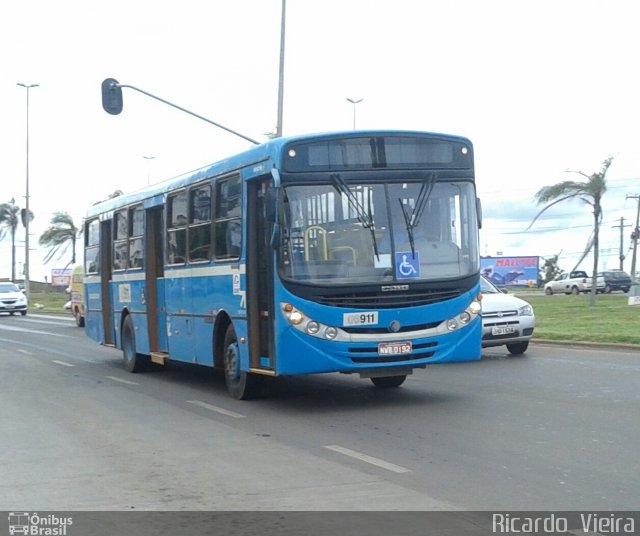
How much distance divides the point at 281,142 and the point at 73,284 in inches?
1106

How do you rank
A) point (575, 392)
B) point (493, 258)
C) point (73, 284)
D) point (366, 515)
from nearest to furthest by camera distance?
point (366, 515) < point (575, 392) < point (73, 284) < point (493, 258)

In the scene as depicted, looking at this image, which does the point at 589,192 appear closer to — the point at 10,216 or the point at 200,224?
the point at 200,224

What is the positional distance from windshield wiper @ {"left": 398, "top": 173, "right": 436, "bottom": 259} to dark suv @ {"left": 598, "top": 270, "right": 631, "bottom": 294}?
179ft

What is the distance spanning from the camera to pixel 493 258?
82.0 metres

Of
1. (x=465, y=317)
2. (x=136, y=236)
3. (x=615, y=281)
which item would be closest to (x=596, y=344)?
(x=465, y=317)

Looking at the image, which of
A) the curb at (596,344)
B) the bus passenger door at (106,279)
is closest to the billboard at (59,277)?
the bus passenger door at (106,279)

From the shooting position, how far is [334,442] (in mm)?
9898

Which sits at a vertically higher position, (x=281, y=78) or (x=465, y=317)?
(x=281, y=78)

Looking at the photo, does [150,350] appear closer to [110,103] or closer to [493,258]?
[110,103]

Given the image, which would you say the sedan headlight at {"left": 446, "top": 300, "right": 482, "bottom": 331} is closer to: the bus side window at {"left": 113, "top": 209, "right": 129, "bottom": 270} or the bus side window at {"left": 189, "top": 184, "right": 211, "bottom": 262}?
the bus side window at {"left": 189, "top": 184, "right": 211, "bottom": 262}

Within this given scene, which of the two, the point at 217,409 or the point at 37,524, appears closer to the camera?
the point at 37,524

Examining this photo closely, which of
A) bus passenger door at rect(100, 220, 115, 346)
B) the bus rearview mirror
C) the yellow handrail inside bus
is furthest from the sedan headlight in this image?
the bus rearview mirror

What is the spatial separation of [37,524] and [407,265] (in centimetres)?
604

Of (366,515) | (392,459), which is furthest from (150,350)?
(366,515)
